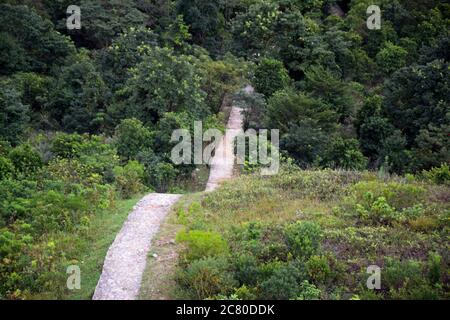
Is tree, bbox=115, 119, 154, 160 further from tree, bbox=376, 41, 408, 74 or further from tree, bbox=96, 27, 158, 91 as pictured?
tree, bbox=376, 41, 408, 74

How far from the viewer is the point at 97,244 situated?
12453 millimetres

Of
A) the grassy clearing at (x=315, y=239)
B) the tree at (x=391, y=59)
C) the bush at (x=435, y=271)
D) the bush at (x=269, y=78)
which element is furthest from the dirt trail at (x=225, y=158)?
the tree at (x=391, y=59)

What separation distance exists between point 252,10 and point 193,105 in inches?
382

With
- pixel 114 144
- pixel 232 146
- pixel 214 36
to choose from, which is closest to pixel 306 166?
pixel 232 146

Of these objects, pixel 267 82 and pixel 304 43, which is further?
pixel 304 43

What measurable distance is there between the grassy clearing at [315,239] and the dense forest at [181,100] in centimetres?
13

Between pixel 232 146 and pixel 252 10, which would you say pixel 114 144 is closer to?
pixel 232 146

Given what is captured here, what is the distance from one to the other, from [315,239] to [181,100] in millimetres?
10588

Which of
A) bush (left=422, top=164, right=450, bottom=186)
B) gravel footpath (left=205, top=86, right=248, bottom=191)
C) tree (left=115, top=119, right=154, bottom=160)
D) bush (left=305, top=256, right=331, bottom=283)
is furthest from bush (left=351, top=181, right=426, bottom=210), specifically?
tree (left=115, top=119, right=154, bottom=160)

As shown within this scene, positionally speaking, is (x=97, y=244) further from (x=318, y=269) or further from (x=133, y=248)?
(x=318, y=269)

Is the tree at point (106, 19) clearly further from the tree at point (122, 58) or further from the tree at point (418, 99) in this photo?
the tree at point (418, 99)

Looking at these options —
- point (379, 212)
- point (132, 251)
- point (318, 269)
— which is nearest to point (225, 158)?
point (379, 212)
